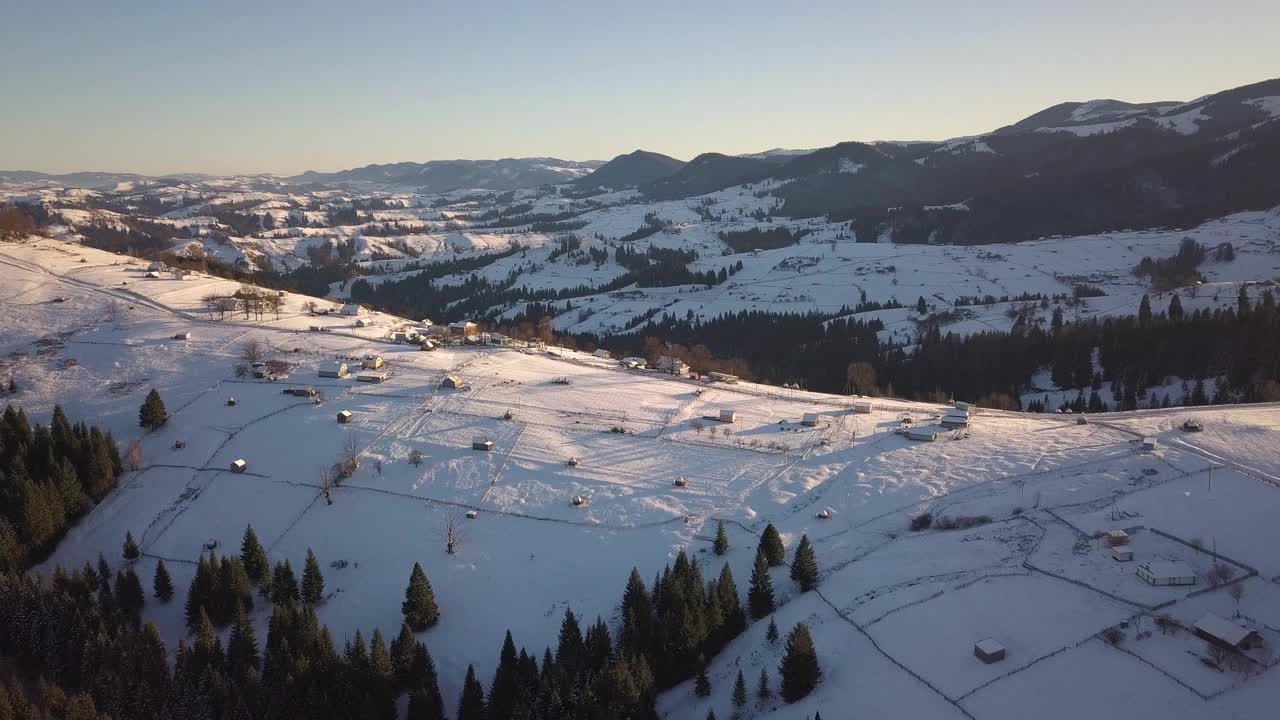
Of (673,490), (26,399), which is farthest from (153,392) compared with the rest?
(673,490)

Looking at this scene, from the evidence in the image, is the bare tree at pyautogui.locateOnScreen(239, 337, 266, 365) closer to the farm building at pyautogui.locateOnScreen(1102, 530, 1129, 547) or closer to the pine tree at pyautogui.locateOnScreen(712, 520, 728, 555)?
the pine tree at pyautogui.locateOnScreen(712, 520, 728, 555)

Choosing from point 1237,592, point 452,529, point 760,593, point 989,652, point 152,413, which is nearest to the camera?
point 989,652

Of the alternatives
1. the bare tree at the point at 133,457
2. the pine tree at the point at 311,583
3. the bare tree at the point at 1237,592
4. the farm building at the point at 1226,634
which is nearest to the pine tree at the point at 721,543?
the pine tree at the point at 311,583

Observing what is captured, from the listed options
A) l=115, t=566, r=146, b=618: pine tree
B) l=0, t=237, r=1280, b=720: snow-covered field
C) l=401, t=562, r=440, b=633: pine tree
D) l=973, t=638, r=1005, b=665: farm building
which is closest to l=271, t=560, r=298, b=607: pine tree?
l=0, t=237, r=1280, b=720: snow-covered field

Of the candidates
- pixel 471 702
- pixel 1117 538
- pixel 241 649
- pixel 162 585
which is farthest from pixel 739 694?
pixel 162 585

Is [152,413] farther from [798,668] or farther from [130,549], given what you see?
[798,668]

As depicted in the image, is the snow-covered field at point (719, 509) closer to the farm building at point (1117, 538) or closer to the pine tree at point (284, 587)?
the farm building at point (1117, 538)

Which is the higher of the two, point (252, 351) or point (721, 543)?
point (252, 351)
